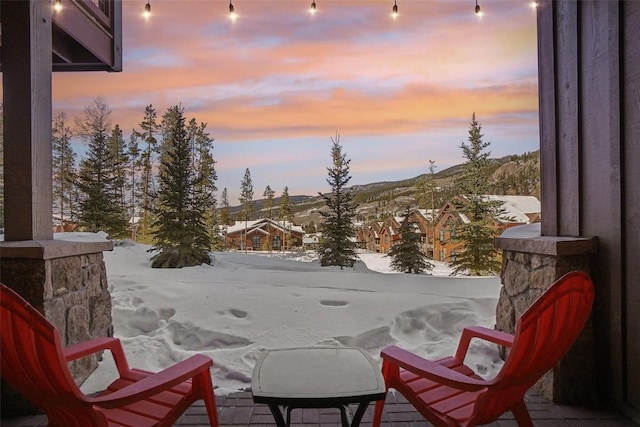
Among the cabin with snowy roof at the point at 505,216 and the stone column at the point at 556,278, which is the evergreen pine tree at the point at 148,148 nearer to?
the cabin with snowy roof at the point at 505,216

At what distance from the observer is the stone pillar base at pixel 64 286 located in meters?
2.29

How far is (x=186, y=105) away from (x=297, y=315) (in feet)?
34.5

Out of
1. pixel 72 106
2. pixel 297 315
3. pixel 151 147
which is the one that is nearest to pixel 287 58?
pixel 297 315

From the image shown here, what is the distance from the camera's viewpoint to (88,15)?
4398mm

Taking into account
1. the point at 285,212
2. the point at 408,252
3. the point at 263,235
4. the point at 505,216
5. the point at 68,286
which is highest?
the point at 285,212

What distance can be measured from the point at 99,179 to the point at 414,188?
34.1 feet

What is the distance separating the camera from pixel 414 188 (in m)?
14.7

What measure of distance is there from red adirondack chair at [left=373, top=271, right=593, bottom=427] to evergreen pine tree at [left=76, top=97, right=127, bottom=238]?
12.9 m

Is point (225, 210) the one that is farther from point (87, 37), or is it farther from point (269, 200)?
point (87, 37)

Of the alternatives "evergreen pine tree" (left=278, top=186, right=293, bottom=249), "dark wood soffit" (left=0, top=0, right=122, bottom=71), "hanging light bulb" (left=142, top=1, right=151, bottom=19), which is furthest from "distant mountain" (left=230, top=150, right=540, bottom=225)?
"hanging light bulb" (left=142, top=1, right=151, bottom=19)

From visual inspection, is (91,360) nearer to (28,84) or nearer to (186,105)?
(28,84)

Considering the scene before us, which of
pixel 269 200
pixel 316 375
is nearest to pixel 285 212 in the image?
pixel 269 200

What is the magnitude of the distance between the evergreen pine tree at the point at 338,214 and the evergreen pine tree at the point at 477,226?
3.84m

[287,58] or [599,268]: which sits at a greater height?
[287,58]
